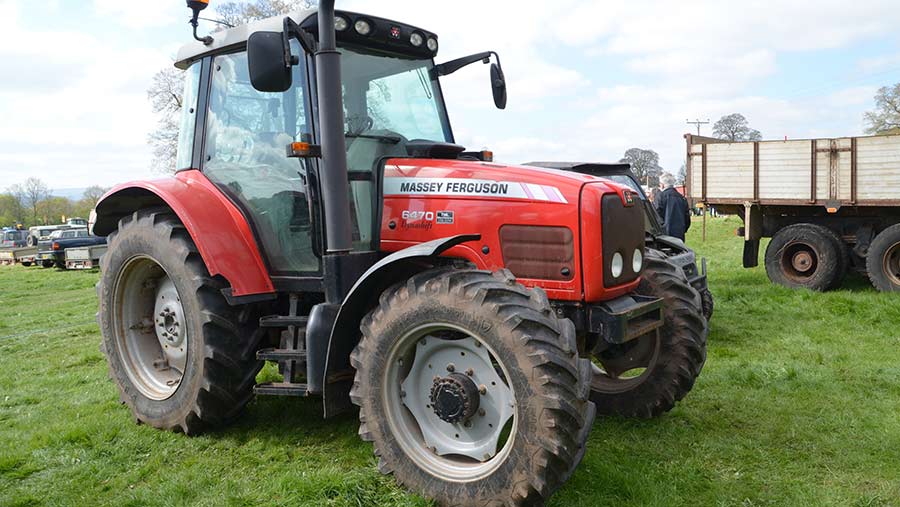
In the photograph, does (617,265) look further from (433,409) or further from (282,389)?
(282,389)

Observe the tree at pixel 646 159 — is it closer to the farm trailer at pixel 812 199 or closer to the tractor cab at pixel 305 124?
the farm trailer at pixel 812 199

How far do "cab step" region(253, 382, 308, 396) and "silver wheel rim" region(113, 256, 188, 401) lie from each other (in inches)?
29.2

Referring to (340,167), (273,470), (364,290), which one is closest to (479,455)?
(364,290)

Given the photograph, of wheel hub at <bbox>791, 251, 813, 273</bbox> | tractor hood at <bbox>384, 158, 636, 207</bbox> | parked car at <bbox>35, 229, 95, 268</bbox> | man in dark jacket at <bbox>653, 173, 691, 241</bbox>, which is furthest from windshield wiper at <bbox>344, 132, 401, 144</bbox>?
parked car at <bbox>35, 229, 95, 268</bbox>

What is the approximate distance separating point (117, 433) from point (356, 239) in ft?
6.78

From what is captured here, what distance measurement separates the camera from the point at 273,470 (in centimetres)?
380

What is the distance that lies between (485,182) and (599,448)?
1.74 metres

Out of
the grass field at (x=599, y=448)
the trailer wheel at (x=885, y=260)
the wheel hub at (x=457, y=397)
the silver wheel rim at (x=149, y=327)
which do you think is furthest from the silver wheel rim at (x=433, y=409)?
the trailer wheel at (x=885, y=260)

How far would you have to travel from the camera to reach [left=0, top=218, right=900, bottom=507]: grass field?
3.50 metres

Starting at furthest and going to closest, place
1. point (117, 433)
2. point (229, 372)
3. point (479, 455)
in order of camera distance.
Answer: point (117, 433) → point (229, 372) → point (479, 455)

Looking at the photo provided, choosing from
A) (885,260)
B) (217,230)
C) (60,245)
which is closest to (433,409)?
(217,230)

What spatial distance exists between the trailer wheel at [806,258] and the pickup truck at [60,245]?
2171 centimetres

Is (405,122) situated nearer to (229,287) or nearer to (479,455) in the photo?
(229,287)

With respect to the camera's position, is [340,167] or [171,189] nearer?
[340,167]
